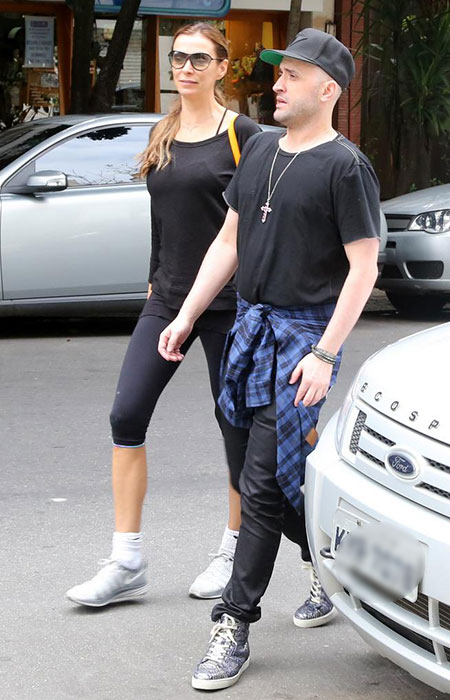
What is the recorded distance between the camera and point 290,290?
11.0ft

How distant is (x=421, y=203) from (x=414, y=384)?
23.8 feet

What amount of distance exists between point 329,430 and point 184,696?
0.83 meters

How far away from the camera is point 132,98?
15969 millimetres

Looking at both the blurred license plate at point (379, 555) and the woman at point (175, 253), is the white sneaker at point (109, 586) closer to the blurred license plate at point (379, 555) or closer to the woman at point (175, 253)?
the woman at point (175, 253)

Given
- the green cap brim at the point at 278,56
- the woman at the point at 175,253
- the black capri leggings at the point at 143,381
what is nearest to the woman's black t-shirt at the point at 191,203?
the woman at the point at 175,253

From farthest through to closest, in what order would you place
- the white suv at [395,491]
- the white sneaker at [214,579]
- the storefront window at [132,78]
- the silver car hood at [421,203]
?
1. the storefront window at [132,78]
2. the silver car hood at [421,203]
3. the white sneaker at [214,579]
4. the white suv at [395,491]

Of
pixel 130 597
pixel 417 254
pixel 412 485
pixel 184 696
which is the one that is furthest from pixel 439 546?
pixel 417 254

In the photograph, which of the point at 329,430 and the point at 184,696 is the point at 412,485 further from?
the point at 184,696

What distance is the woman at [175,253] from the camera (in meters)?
3.86

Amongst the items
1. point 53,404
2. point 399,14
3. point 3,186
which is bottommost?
point 53,404

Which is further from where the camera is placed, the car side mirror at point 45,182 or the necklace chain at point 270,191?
the car side mirror at point 45,182

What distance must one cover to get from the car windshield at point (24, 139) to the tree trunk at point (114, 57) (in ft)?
10.9

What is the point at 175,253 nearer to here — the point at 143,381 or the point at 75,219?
the point at 143,381

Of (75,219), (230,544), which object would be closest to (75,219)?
(75,219)
